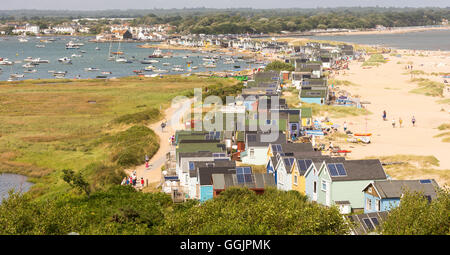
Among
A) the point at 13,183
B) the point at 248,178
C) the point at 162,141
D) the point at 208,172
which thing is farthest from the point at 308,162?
the point at 13,183

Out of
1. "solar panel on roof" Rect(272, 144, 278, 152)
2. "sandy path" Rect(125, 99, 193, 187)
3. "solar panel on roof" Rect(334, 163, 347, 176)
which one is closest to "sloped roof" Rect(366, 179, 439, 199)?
"solar panel on roof" Rect(334, 163, 347, 176)

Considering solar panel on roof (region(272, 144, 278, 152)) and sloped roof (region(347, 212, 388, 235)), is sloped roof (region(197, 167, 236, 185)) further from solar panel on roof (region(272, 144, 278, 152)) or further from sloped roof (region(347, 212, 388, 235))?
sloped roof (region(347, 212, 388, 235))

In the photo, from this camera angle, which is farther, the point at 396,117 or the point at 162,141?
the point at 396,117

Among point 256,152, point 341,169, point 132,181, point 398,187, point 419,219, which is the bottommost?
point 132,181

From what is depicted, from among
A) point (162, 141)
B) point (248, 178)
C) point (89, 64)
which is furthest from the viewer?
point (89, 64)

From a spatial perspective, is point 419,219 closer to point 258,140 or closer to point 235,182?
point 235,182

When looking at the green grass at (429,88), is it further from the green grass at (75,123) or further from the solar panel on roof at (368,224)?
the solar panel on roof at (368,224)

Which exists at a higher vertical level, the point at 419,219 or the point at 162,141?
the point at 419,219
